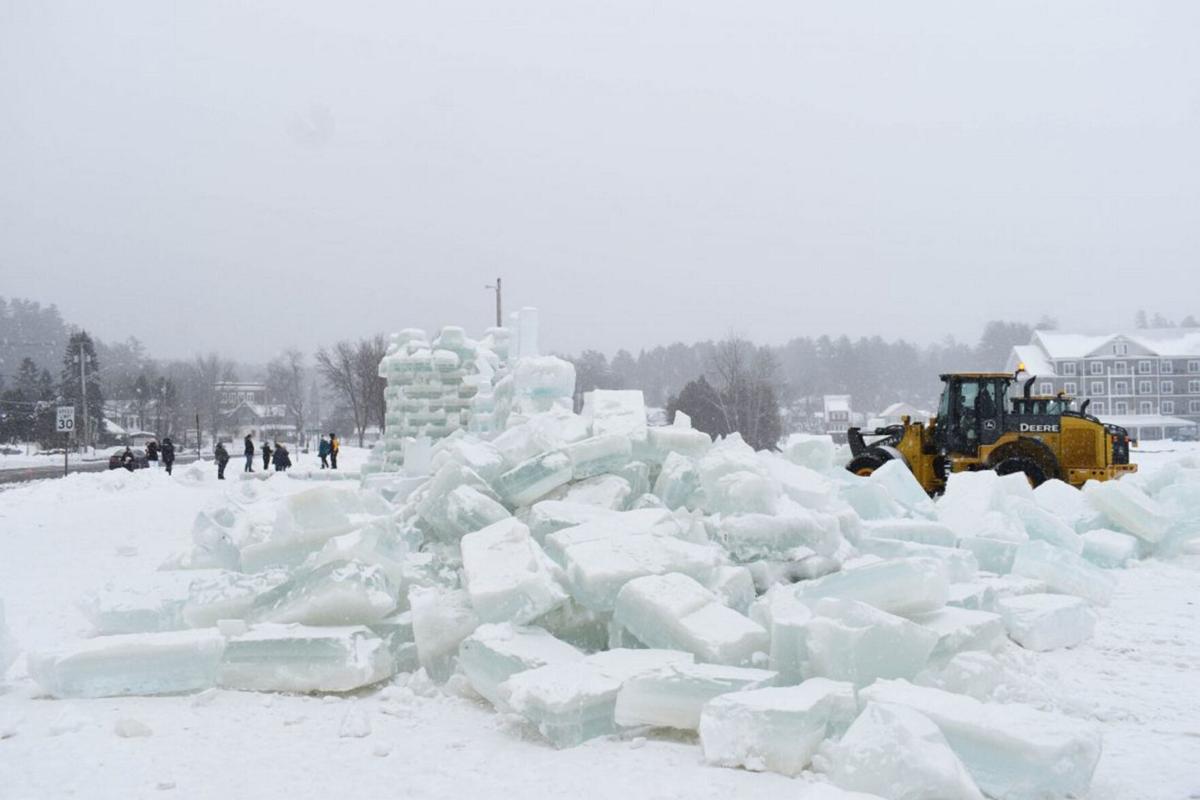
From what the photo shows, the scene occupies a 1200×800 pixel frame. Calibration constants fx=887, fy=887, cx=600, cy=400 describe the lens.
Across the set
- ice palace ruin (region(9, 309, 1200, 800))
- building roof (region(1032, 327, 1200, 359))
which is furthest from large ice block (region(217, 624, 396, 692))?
building roof (region(1032, 327, 1200, 359))

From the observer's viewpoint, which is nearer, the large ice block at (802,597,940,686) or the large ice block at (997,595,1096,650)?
the large ice block at (802,597,940,686)

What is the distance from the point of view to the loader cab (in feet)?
46.4

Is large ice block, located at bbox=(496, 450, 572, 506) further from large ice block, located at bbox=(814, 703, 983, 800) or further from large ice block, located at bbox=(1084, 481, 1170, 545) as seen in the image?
large ice block, located at bbox=(1084, 481, 1170, 545)

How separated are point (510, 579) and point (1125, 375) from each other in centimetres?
6042

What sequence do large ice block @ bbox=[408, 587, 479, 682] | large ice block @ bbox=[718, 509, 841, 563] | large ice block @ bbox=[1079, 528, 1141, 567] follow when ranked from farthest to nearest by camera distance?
large ice block @ bbox=[1079, 528, 1141, 567] < large ice block @ bbox=[718, 509, 841, 563] < large ice block @ bbox=[408, 587, 479, 682]

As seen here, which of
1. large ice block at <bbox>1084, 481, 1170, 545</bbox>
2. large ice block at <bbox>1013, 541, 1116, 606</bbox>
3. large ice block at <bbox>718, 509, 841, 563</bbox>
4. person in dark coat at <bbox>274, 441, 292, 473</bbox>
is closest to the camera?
large ice block at <bbox>718, 509, 841, 563</bbox>

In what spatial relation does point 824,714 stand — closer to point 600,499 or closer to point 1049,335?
point 600,499

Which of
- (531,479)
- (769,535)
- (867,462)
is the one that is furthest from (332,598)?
(867,462)

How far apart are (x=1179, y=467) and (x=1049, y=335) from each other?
50.5 m

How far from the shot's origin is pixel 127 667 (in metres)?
4.71

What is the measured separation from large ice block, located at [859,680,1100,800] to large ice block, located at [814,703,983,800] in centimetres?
11

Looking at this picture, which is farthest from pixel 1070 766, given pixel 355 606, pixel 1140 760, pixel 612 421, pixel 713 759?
pixel 612 421

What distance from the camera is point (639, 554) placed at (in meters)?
5.17

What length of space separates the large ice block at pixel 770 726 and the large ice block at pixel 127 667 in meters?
2.75
